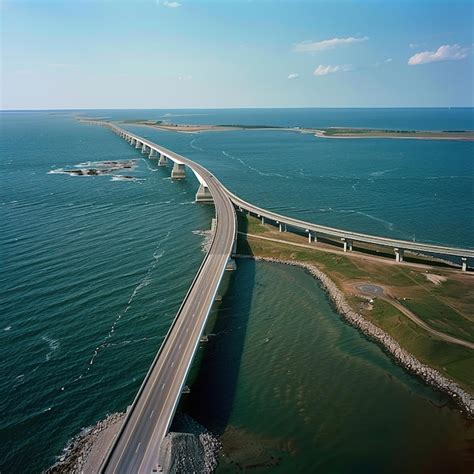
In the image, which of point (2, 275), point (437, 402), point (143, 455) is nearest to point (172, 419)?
point (143, 455)

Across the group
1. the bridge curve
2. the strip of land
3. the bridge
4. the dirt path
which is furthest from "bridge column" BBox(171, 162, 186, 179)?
the dirt path

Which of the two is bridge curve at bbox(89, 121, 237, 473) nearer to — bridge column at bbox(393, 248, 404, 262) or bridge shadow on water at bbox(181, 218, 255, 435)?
bridge shadow on water at bbox(181, 218, 255, 435)

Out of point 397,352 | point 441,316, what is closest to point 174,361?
point 397,352

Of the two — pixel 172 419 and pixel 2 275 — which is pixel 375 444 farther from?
pixel 2 275

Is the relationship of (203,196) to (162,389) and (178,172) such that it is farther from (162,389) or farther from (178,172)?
(162,389)

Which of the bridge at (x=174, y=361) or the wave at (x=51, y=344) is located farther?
the wave at (x=51, y=344)

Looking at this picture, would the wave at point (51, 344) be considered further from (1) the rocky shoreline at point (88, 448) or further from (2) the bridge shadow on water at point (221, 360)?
(2) the bridge shadow on water at point (221, 360)

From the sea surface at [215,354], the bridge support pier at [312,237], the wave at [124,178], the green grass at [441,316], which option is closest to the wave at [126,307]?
the sea surface at [215,354]
